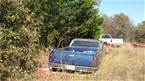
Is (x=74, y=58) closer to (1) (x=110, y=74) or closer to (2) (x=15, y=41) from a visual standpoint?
(1) (x=110, y=74)

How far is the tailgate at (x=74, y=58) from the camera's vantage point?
15328 mm

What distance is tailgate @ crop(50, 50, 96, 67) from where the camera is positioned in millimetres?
15328

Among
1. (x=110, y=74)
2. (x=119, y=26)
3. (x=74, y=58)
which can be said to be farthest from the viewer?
(x=119, y=26)

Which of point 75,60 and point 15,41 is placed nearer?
point 15,41

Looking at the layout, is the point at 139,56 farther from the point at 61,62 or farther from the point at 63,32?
the point at 61,62

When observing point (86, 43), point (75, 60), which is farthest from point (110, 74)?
point (86, 43)

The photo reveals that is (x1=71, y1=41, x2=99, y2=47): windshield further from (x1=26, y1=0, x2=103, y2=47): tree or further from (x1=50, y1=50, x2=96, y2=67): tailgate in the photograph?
(x1=50, y1=50, x2=96, y2=67): tailgate

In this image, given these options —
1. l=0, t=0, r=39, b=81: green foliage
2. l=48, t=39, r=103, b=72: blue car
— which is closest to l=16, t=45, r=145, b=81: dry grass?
l=48, t=39, r=103, b=72: blue car

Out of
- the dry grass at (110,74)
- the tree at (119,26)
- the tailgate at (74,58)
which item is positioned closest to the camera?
the dry grass at (110,74)

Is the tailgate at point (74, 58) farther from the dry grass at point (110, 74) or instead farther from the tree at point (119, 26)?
the tree at point (119, 26)

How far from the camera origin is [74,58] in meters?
15.4

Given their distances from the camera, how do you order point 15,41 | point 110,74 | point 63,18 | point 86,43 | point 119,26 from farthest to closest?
1. point 119,26
2. point 63,18
3. point 86,43
4. point 110,74
5. point 15,41

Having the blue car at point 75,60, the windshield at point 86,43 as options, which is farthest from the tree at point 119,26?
the blue car at point 75,60

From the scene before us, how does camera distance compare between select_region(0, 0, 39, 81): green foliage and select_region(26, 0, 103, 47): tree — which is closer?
select_region(0, 0, 39, 81): green foliage
